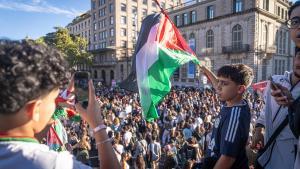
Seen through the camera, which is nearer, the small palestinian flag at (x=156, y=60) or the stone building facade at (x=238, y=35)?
the small palestinian flag at (x=156, y=60)

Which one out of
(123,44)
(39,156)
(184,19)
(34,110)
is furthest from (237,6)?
(39,156)

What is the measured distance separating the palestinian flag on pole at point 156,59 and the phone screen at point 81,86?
2.53 metres

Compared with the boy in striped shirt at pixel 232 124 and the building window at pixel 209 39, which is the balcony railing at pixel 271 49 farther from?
the boy in striped shirt at pixel 232 124

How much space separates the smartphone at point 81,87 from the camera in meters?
1.73

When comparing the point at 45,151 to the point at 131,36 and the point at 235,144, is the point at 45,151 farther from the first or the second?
the point at 131,36

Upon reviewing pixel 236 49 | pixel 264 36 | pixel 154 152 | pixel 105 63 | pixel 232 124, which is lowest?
pixel 154 152

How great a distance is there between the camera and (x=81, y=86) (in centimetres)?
175

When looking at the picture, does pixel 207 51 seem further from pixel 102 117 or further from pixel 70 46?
pixel 102 117

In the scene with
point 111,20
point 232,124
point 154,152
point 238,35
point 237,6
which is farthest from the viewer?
point 111,20

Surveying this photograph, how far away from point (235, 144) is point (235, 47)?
1212 inches

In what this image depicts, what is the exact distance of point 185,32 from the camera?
37.8 meters

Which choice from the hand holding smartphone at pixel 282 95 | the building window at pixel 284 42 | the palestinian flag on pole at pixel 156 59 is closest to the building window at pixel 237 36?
the building window at pixel 284 42

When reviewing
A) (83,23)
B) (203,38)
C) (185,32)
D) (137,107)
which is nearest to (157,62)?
(137,107)

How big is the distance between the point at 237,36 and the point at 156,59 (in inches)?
1153
